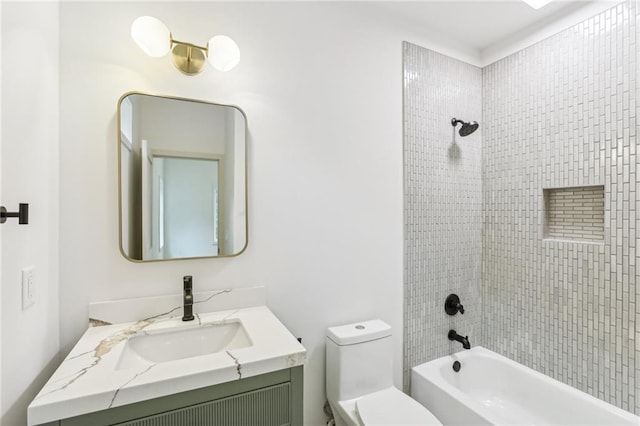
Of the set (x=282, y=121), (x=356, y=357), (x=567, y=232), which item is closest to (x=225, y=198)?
(x=282, y=121)

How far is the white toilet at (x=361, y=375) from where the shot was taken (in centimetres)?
158

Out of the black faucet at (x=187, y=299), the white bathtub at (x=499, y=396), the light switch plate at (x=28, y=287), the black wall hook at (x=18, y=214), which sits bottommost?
the white bathtub at (x=499, y=396)

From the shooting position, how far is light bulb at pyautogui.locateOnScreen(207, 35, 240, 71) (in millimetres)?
1415

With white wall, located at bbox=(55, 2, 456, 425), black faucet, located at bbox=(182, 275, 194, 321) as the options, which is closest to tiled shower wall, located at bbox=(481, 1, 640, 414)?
white wall, located at bbox=(55, 2, 456, 425)

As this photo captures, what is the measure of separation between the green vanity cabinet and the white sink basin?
0.67ft

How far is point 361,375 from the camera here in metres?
1.71

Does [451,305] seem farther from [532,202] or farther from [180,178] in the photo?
[180,178]

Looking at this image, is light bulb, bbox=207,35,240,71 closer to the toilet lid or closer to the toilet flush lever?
the toilet lid

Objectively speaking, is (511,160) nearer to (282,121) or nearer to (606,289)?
(606,289)

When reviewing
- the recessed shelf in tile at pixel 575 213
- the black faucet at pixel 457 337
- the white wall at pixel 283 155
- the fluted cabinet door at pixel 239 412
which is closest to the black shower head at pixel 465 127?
the white wall at pixel 283 155

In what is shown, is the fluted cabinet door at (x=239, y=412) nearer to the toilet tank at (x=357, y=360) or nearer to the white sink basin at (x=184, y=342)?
the white sink basin at (x=184, y=342)

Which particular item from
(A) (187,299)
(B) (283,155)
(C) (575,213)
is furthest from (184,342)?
(C) (575,213)

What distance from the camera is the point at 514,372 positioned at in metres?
2.06

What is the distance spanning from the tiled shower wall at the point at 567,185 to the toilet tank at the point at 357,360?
3.43ft
